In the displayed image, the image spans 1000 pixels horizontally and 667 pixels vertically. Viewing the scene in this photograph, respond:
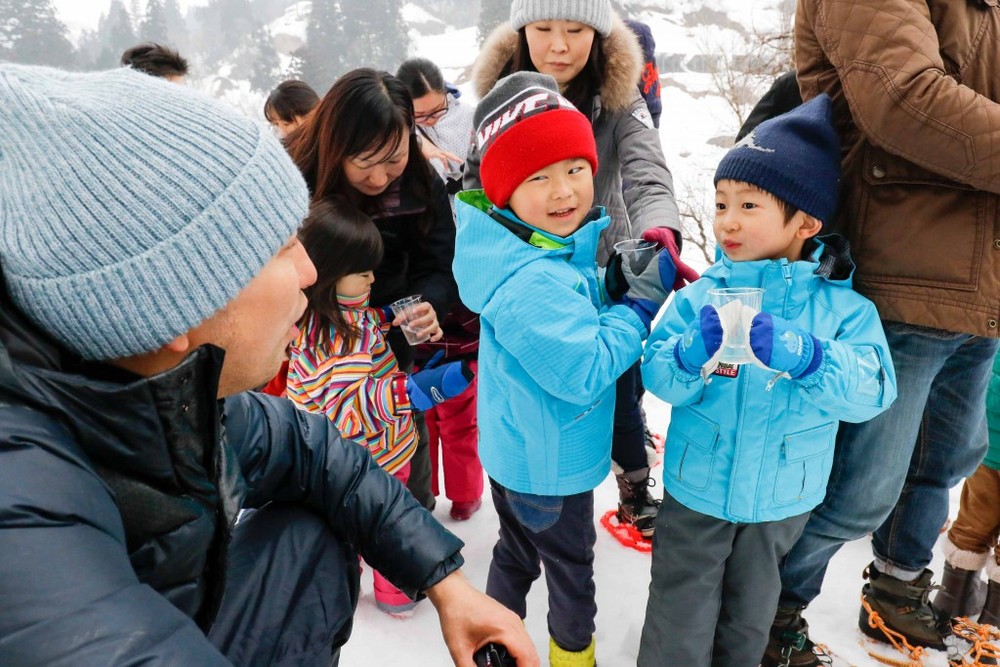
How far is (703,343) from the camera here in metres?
1.43

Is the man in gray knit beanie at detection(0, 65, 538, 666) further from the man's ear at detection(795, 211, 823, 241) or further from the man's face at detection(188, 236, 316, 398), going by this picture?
the man's ear at detection(795, 211, 823, 241)

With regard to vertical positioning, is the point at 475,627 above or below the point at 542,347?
below

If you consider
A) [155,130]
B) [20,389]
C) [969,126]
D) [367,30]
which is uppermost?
[155,130]

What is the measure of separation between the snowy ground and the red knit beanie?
1.46 m

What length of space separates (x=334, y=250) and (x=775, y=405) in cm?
137

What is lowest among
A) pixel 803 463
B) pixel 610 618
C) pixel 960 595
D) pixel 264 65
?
pixel 264 65

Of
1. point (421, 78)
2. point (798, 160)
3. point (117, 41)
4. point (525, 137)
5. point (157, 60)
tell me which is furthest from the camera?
point (117, 41)

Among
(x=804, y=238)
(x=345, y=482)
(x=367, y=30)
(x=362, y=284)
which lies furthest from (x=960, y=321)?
(x=367, y=30)

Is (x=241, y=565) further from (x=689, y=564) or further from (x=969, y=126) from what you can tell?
(x=969, y=126)

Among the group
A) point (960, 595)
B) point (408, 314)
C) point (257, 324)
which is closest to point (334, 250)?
point (408, 314)

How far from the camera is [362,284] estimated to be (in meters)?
2.10

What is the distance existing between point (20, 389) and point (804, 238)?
5.45 ft

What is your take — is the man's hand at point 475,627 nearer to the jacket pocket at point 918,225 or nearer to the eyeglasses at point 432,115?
the jacket pocket at point 918,225

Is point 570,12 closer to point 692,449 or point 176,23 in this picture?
point 692,449
